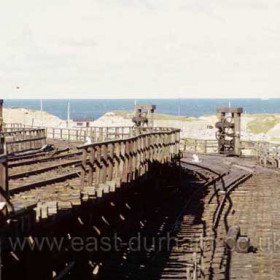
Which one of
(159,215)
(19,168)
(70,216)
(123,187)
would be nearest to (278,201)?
(159,215)

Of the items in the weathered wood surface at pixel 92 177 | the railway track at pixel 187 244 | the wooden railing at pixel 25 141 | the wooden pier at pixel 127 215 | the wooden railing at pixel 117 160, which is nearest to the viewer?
the wooden pier at pixel 127 215

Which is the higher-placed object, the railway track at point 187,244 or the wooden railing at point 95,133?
the wooden railing at point 95,133

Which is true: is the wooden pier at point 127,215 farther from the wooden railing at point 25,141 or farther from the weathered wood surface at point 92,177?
the wooden railing at point 25,141

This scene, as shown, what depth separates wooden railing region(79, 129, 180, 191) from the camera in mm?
14216

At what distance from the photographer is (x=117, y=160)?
16.4 meters

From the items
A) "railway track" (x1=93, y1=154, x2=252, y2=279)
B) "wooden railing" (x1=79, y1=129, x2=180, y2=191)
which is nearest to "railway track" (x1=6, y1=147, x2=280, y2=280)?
"railway track" (x1=93, y1=154, x2=252, y2=279)

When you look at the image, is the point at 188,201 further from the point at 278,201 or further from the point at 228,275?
the point at 228,275

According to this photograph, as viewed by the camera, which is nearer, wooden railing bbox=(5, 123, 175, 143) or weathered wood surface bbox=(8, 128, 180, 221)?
weathered wood surface bbox=(8, 128, 180, 221)

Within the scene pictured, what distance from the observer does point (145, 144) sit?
2056 centimetres

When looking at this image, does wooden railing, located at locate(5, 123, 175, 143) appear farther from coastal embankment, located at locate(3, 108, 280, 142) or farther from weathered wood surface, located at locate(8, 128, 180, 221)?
coastal embankment, located at locate(3, 108, 280, 142)

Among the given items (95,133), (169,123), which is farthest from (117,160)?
(169,123)

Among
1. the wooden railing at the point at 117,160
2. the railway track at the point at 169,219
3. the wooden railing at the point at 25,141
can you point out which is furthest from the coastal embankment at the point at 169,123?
the wooden railing at the point at 117,160

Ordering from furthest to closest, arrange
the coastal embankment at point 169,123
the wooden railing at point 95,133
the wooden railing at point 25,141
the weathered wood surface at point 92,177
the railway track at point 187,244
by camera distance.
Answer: the coastal embankment at point 169,123, the wooden railing at point 95,133, the wooden railing at point 25,141, the railway track at point 187,244, the weathered wood surface at point 92,177

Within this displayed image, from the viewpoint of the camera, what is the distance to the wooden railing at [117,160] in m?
14.2
